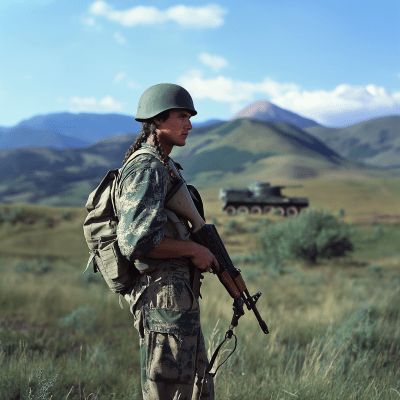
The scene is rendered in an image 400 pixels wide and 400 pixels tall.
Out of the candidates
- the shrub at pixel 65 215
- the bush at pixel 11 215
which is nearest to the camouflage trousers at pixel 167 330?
the bush at pixel 11 215

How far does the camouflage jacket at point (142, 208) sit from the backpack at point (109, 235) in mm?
138

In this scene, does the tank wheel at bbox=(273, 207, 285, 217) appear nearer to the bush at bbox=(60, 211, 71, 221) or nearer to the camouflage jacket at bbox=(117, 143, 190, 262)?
the bush at bbox=(60, 211, 71, 221)

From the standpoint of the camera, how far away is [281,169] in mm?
90000

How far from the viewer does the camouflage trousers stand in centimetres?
216

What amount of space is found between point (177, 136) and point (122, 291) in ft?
3.33

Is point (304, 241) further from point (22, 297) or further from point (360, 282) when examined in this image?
point (22, 297)

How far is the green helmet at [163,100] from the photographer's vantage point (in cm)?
238

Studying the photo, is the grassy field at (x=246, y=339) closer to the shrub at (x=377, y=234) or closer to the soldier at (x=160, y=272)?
the soldier at (x=160, y=272)

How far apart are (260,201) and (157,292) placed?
29.8 metres

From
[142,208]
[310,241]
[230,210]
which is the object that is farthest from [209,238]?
[230,210]

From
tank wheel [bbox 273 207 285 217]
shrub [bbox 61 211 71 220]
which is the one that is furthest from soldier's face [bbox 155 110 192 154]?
tank wheel [bbox 273 207 285 217]

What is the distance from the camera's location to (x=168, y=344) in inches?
85.4

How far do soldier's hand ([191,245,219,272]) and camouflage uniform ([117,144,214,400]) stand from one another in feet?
0.30

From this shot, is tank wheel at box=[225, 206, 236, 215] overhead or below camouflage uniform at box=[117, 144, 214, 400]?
below
